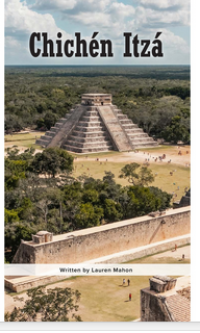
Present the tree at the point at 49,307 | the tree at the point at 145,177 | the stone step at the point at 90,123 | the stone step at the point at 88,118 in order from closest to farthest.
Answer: the tree at the point at 49,307, the tree at the point at 145,177, the stone step at the point at 88,118, the stone step at the point at 90,123

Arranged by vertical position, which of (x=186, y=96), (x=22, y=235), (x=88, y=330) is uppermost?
(x=186, y=96)

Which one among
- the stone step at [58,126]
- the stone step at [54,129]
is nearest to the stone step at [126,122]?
the stone step at [58,126]

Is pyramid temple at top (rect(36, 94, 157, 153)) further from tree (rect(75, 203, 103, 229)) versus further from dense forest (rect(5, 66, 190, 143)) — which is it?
tree (rect(75, 203, 103, 229))

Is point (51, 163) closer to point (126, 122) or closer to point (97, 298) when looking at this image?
point (97, 298)

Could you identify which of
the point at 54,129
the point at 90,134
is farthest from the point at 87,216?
the point at 90,134

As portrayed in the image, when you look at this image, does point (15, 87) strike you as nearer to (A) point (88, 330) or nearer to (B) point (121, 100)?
(B) point (121, 100)

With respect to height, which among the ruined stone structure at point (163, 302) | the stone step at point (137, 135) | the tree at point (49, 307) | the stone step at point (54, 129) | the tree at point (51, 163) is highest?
the stone step at point (54, 129)

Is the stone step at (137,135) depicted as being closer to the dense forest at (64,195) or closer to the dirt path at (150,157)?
the dirt path at (150,157)

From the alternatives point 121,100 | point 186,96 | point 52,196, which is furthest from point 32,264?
point 121,100

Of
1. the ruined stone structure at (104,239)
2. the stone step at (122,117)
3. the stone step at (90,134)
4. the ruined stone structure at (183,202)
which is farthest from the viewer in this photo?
the stone step at (90,134)
